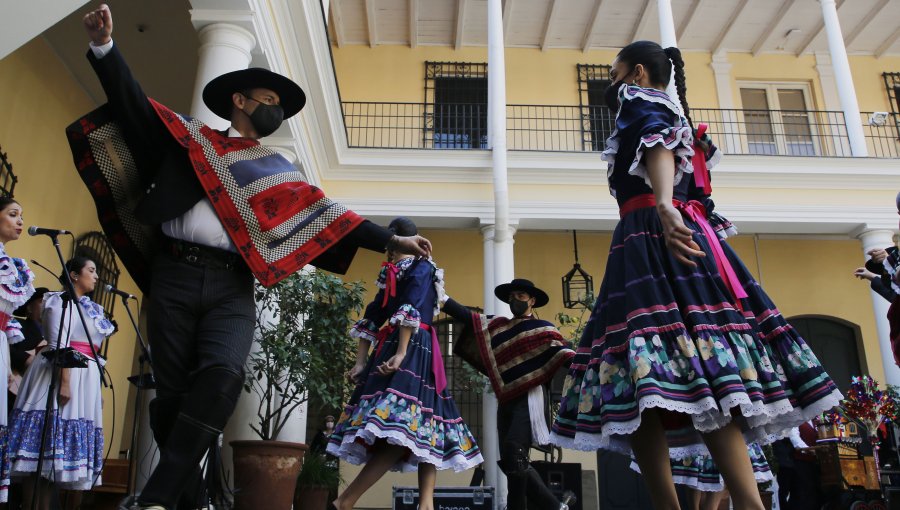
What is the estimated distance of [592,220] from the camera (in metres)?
10.5

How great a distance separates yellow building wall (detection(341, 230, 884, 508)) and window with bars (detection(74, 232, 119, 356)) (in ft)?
13.4

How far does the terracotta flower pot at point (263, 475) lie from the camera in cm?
474

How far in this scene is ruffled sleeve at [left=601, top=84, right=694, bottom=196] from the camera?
248 centimetres

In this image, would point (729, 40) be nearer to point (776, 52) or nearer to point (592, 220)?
point (776, 52)

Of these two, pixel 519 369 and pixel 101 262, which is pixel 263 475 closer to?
pixel 519 369

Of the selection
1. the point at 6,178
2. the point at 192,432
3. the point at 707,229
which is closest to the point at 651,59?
the point at 707,229

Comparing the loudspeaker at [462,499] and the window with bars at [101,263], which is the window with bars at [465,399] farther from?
the loudspeaker at [462,499]

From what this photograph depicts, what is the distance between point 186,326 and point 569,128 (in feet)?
38.7

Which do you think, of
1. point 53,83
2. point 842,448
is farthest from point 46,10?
point 842,448

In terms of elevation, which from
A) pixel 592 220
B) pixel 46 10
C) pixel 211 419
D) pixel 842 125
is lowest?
pixel 211 419

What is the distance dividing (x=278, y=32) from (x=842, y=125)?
1121 centimetres

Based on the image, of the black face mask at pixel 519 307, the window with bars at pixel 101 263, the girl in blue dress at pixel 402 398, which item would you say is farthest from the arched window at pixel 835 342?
the window with bars at pixel 101 263

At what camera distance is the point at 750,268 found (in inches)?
484

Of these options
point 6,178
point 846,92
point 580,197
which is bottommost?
point 6,178
